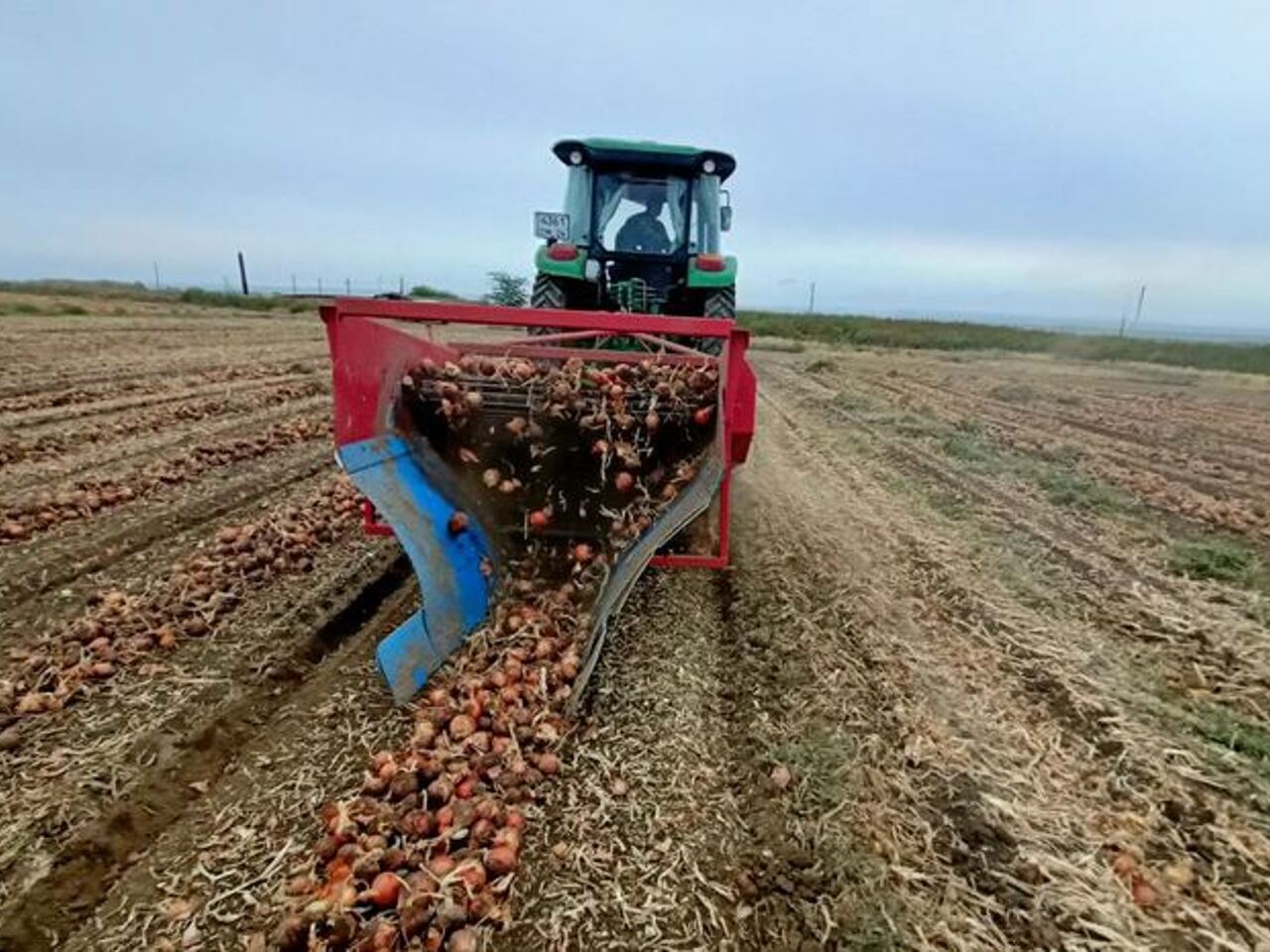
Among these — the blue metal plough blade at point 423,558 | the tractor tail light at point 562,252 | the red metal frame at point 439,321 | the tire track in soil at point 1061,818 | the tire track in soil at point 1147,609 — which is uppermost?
the tractor tail light at point 562,252

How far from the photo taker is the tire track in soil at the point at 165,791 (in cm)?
186

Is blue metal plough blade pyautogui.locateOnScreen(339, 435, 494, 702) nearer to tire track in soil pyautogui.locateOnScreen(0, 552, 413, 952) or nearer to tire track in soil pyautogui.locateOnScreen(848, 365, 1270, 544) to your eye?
tire track in soil pyautogui.locateOnScreen(0, 552, 413, 952)

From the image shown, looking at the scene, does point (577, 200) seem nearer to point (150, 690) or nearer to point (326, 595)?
point (326, 595)

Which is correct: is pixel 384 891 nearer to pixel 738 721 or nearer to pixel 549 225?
pixel 738 721

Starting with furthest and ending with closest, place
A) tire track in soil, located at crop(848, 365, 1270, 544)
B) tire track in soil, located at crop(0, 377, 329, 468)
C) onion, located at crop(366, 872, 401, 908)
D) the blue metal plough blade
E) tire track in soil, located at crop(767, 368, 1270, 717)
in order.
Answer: tire track in soil, located at crop(0, 377, 329, 468)
tire track in soil, located at crop(848, 365, 1270, 544)
tire track in soil, located at crop(767, 368, 1270, 717)
the blue metal plough blade
onion, located at crop(366, 872, 401, 908)

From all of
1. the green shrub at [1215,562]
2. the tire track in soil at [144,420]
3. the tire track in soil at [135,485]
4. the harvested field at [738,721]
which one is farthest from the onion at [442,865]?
the tire track in soil at [144,420]

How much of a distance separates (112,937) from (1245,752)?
139 inches

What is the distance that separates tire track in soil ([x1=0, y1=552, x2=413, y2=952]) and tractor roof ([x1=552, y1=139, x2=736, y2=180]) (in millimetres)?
4254

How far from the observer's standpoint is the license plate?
19.7 ft

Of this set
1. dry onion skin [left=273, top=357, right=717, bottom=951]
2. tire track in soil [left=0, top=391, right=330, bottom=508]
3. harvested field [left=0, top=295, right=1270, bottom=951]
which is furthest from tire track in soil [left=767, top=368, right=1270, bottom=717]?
tire track in soil [left=0, top=391, right=330, bottom=508]

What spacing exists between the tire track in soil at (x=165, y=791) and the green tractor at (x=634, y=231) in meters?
3.52

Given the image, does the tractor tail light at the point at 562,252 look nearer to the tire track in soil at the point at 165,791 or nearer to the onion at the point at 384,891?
the tire track in soil at the point at 165,791

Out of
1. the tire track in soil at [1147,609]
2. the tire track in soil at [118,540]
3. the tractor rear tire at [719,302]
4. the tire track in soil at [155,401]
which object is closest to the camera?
the tire track in soil at [1147,609]

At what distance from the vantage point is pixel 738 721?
9.09ft
